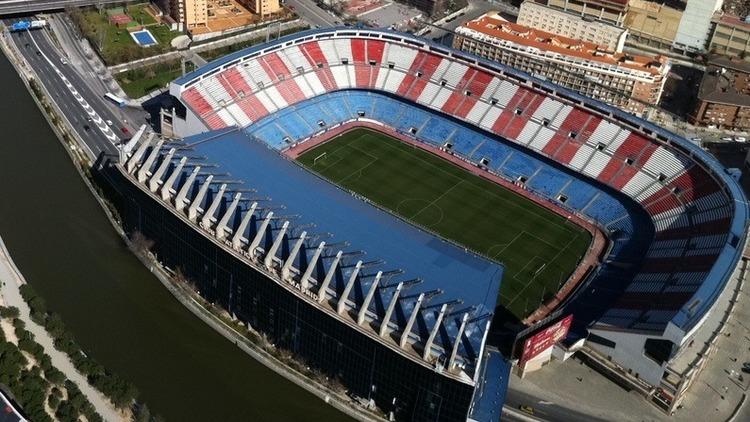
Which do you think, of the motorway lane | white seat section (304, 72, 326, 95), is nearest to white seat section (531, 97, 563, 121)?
white seat section (304, 72, 326, 95)

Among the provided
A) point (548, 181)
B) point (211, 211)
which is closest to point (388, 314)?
point (211, 211)

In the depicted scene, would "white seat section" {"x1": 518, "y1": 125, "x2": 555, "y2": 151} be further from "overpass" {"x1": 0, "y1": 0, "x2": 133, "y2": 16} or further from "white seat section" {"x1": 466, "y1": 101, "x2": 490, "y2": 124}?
"overpass" {"x1": 0, "y1": 0, "x2": 133, "y2": 16}

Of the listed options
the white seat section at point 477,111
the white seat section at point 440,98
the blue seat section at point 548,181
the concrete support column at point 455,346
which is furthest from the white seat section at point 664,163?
the concrete support column at point 455,346

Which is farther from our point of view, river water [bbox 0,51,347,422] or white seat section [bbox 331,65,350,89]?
white seat section [bbox 331,65,350,89]

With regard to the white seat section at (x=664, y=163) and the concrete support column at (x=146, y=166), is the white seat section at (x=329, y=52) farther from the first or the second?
the white seat section at (x=664, y=163)

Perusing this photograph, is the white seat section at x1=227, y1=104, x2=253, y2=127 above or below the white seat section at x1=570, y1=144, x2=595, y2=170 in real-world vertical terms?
below

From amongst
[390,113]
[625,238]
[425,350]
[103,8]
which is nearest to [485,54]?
[390,113]

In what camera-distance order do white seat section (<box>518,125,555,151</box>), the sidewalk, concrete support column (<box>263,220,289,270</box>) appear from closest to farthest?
1. the sidewalk
2. concrete support column (<box>263,220,289,270</box>)
3. white seat section (<box>518,125,555,151</box>)
